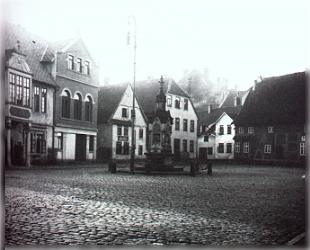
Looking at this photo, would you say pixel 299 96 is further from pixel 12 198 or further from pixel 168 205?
pixel 12 198

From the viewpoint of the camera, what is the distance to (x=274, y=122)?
4445mm

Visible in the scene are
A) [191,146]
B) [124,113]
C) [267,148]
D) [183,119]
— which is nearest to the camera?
[267,148]

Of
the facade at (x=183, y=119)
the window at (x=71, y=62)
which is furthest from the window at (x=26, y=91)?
the facade at (x=183, y=119)

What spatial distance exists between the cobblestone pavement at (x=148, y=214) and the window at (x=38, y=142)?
25 centimetres

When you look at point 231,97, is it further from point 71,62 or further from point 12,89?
point 71,62

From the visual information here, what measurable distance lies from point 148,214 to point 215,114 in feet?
5.64

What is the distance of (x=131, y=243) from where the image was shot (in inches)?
110

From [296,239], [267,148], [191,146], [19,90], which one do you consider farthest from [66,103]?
[296,239]

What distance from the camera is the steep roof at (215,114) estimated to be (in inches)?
169

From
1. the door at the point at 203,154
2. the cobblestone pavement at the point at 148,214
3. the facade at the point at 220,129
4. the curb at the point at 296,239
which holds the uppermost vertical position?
the facade at the point at 220,129

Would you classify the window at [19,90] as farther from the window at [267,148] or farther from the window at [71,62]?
the window at [267,148]

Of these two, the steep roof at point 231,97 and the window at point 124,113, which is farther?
the window at point 124,113

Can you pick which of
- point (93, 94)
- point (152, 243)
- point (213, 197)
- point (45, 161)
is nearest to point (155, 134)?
point (93, 94)

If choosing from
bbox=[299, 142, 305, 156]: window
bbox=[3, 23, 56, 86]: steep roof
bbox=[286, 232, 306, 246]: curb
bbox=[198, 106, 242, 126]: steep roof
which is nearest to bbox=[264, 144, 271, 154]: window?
bbox=[198, 106, 242, 126]: steep roof
